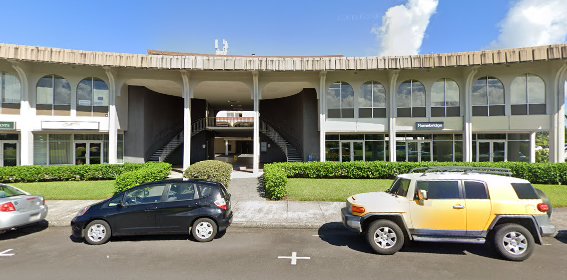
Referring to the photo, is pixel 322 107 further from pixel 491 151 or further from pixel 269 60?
pixel 491 151

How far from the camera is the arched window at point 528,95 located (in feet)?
55.4

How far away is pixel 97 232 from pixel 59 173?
11.5 metres

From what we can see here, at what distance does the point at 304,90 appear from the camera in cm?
2145

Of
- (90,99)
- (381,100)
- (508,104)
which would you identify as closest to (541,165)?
(508,104)

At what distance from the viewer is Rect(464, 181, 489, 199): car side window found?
17.4ft

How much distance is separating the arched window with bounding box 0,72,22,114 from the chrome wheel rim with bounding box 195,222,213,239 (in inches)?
737

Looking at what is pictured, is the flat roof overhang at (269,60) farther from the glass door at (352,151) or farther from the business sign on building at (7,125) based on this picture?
the glass door at (352,151)

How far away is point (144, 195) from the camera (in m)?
6.53

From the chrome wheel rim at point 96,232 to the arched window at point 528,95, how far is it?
22.7 m

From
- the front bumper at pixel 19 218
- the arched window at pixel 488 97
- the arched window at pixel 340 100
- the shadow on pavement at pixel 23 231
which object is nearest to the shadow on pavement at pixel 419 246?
the front bumper at pixel 19 218

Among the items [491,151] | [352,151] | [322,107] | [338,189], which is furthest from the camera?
[352,151]

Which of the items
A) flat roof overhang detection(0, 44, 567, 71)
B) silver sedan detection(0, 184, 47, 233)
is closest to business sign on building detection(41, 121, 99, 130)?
flat roof overhang detection(0, 44, 567, 71)

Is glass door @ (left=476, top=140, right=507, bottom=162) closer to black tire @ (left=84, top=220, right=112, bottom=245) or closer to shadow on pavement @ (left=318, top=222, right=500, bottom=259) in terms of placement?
shadow on pavement @ (left=318, top=222, right=500, bottom=259)

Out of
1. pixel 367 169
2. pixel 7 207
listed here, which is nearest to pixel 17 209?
pixel 7 207
